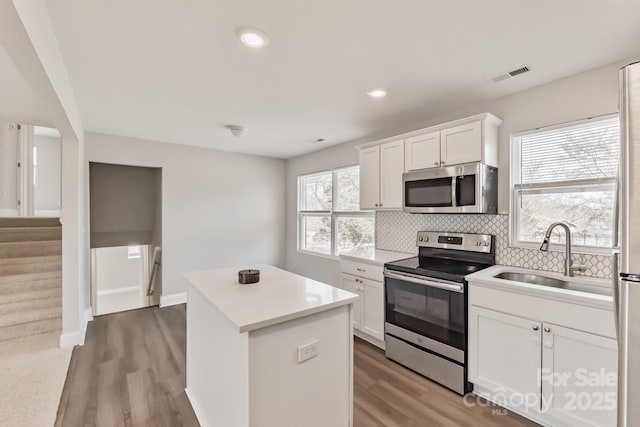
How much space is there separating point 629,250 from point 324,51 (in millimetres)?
1777

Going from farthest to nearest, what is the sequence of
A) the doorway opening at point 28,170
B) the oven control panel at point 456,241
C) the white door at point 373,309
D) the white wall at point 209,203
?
the doorway opening at point 28,170, the white wall at point 209,203, the white door at point 373,309, the oven control panel at point 456,241

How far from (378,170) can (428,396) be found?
2160 mm

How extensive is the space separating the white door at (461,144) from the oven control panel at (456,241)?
2.38 ft

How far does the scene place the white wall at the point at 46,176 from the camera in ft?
17.5

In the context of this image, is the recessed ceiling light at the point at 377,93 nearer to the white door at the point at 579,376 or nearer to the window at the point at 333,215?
the window at the point at 333,215

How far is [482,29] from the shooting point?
1.64m

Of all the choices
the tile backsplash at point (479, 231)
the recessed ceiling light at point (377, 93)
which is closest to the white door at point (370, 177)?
the tile backsplash at point (479, 231)

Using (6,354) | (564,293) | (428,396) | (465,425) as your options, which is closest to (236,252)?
(6,354)

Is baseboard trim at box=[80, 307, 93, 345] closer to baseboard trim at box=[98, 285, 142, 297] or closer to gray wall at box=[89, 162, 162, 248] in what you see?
gray wall at box=[89, 162, 162, 248]

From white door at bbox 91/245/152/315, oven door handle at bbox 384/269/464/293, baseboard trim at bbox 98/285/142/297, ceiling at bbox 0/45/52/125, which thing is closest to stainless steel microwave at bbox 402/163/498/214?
oven door handle at bbox 384/269/464/293

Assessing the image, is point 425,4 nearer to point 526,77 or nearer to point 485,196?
point 526,77

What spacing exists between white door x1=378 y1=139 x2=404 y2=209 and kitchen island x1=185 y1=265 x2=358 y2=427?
1.60 m

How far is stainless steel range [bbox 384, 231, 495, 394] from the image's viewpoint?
225 centimetres

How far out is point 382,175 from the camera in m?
3.21
